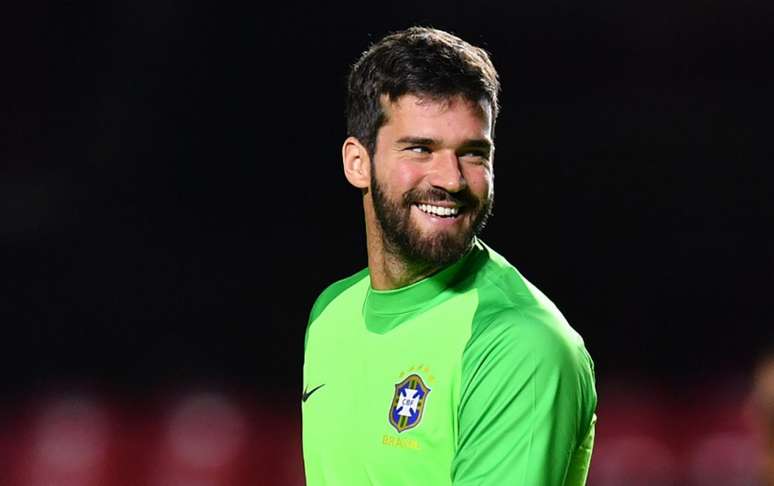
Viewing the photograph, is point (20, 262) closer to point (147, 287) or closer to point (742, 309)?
point (147, 287)

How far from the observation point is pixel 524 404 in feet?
5.30

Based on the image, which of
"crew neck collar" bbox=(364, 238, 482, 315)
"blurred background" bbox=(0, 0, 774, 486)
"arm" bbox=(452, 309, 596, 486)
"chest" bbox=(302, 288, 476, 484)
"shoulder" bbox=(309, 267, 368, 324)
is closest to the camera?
"arm" bbox=(452, 309, 596, 486)

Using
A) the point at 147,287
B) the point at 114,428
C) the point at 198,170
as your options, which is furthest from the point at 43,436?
the point at 198,170

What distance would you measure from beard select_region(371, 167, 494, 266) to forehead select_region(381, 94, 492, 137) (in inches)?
3.8

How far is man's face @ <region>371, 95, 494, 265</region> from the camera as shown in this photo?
1764mm

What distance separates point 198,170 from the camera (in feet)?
15.2

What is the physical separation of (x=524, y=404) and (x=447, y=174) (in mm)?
378

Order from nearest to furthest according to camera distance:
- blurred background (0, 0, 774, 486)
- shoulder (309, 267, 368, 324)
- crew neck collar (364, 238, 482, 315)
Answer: crew neck collar (364, 238, 482, 315) < shoulder (309, 267, 368, 324) < blurred background (0, 0, 774, 486)

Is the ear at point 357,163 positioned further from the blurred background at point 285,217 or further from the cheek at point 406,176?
the blurred background at point 285,217

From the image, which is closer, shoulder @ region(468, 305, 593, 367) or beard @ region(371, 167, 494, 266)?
shoulder @ region(468, 305, 593, 367)

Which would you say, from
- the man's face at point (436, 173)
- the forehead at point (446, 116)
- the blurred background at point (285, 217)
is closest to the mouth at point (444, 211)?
the man's face at point (436, 173)

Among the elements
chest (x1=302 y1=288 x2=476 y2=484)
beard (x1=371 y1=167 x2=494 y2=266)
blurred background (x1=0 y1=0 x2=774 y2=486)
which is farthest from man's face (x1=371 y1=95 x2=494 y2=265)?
blurred background (x1=0 y1=0 x2=774 y2=486)

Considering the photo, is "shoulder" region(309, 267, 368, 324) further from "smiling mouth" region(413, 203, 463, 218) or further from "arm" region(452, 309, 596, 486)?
"arm" region(452, 309, 596, 486)

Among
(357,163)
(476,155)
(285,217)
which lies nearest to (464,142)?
(476,155)
